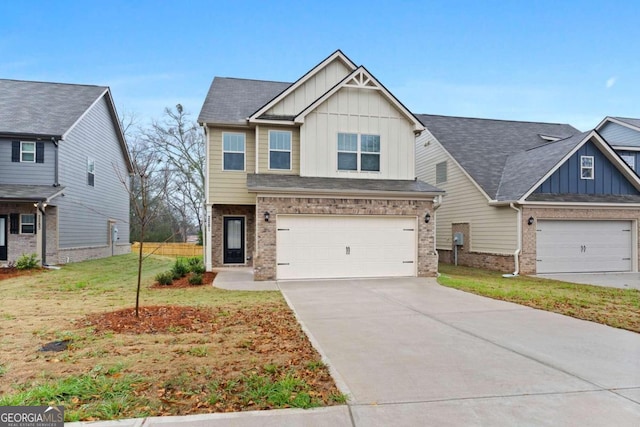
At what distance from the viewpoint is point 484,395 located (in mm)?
3896

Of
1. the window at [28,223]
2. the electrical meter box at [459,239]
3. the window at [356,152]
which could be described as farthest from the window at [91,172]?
the electrical meter box at [459,239]

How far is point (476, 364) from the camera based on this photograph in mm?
4793

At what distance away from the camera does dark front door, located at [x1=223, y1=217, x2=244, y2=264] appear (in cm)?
1620

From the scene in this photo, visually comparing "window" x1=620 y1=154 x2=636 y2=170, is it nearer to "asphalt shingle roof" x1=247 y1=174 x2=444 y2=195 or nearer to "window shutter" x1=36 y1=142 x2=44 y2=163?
"asphalt shingle roof" x1=247 y1=174 x2=444 y2=195

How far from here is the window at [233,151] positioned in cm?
1486

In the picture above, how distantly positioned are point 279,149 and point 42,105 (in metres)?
12.9

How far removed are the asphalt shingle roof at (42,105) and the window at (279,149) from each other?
9732 mm

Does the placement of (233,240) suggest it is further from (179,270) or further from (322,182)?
(322,182)

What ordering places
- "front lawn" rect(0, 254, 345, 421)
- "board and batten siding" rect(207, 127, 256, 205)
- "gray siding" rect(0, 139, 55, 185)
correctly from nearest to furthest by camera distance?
"front lawn" rect(0, 254, 345, 421)
"board and batten siding" rect(207, 127, 256, 205)
"gray siding" rect(0, 139, 55, 185)

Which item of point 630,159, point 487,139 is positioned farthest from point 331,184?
point 630,159

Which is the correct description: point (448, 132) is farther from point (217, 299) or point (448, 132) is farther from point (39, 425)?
point (39, 425)

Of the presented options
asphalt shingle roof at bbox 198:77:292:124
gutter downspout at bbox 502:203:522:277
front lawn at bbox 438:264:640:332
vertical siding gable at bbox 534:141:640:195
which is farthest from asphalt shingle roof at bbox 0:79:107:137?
vertical siding gable at bbox 534:141:640:195

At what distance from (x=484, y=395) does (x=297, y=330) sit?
3.20 m

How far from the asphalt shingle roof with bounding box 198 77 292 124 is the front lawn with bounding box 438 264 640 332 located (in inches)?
378
